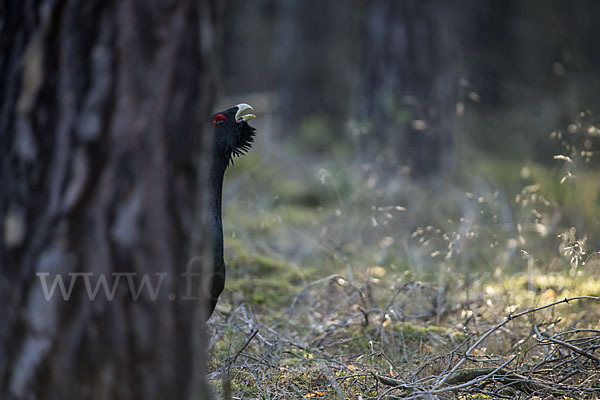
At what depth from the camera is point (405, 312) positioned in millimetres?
3633

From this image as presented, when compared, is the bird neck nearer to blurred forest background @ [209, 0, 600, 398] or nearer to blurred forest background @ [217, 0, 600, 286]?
blurred forest background @ [209, 0, 600, 398]

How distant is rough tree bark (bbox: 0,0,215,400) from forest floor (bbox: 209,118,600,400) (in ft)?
1.48

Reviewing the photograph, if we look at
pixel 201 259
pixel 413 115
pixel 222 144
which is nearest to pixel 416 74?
pixel 413 115

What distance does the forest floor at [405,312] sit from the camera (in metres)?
2.57

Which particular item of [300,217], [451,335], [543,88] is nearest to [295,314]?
[451,335]

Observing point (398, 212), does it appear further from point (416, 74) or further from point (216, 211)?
point (216, 211)

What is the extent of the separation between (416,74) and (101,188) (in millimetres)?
6452

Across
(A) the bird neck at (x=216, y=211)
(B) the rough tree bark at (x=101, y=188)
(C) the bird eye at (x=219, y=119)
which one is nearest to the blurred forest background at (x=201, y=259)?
(B) the rough tree bark at (x=101, y=188)

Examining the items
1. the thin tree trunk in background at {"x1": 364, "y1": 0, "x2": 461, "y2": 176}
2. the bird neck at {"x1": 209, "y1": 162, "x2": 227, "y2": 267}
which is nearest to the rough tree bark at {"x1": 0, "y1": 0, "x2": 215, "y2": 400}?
the bird neck at {"x1": 209, "y1": 162, "x2": 227, "y2": 267}

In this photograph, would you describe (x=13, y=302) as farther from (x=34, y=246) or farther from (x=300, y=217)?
(x=300, y=217)

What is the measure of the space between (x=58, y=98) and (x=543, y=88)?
56.7 ft

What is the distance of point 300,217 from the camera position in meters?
6.68

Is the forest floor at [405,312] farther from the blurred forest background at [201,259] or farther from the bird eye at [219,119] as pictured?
the bird eye at [219,119]

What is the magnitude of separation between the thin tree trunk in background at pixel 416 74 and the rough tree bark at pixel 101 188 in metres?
5.94
